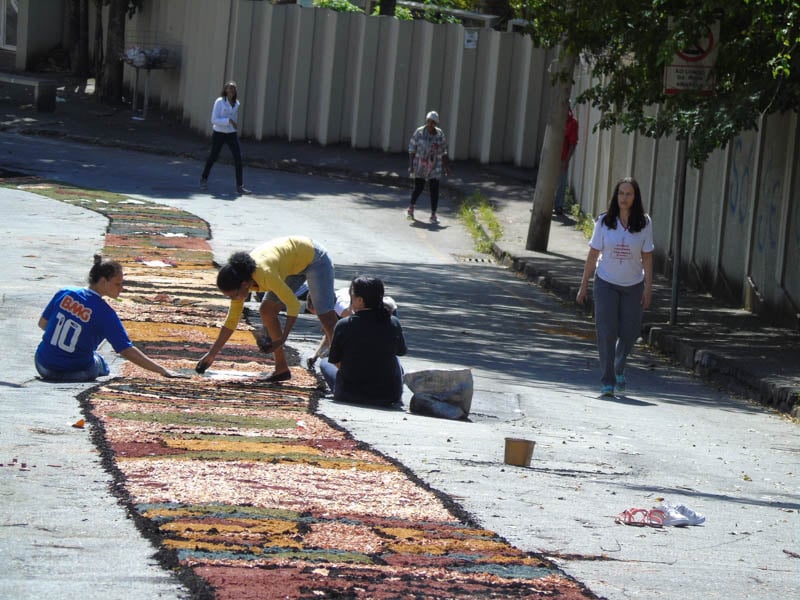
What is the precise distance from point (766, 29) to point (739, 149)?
3.59m

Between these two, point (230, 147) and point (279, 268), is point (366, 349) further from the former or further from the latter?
point (230, 147)

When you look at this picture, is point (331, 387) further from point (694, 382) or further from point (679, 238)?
point (679, 238)

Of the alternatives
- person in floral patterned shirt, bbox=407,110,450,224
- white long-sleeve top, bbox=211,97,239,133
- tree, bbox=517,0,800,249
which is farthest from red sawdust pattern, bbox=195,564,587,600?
white long-sleeve top, bbox=211,97,239,133

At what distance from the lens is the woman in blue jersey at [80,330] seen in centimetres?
927

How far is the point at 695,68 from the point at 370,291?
19.0ft

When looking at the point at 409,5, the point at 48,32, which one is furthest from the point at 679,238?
the point at 48,32

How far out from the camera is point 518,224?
925 inches

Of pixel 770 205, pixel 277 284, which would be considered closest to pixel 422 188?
pixel 770 205

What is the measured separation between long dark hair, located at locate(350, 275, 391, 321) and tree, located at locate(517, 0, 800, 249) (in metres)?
4.08

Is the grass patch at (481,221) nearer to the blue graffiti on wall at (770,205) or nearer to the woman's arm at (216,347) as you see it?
the blue graffiti on wall at (770,205)

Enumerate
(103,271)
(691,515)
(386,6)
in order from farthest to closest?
(386,6), (103,271), (691,515)

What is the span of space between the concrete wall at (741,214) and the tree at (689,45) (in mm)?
1042

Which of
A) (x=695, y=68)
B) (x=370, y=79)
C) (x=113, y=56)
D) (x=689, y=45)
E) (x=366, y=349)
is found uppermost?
(x=113, y=56)

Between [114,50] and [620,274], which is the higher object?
[114,50]
